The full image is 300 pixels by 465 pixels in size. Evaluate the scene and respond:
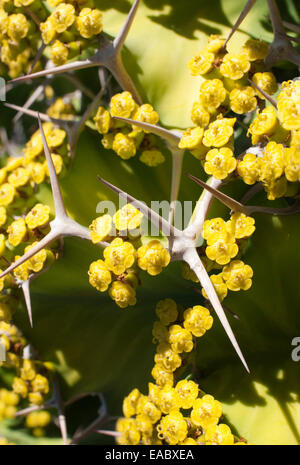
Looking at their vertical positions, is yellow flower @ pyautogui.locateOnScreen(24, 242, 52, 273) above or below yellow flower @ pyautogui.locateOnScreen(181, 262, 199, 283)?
above

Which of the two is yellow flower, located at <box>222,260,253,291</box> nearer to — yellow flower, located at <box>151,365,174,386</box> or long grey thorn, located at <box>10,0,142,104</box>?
yellow flower, located at <box>151,365,174,386</box>

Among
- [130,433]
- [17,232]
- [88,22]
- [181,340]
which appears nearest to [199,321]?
[181,340]

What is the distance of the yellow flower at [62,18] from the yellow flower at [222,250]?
51 centimetres

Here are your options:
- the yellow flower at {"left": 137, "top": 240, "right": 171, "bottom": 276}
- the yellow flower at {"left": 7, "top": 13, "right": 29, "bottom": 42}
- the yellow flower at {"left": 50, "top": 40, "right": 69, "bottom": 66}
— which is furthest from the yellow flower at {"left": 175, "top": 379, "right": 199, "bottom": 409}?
the yellow flower at {"left": 7, "top": 13, "right": 29, "bottom": 42}

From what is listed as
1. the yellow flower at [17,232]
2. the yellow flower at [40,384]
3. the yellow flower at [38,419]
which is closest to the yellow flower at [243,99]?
the yellow flower at [17,232]

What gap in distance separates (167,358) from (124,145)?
1.33ft

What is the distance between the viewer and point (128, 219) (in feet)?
2.94

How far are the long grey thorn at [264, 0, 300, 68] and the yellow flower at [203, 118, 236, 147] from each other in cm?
17

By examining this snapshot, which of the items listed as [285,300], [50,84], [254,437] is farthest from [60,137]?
[254,437]

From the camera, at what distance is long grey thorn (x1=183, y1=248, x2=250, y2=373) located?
0.82 meters

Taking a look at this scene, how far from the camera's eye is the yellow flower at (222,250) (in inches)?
34.1

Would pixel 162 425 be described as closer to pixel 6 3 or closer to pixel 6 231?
pixel 6 231

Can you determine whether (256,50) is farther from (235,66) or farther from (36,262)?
(36,262)

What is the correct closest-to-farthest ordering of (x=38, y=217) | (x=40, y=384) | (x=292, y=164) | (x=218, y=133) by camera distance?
1. (x=292, y=164)
2. (x=218, y=133)
3. (x=38, y=217)
4. (x=40, y=384)
